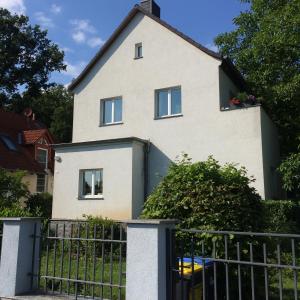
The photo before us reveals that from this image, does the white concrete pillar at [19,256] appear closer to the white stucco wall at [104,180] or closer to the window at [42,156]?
the white stucco wall at [104,180]

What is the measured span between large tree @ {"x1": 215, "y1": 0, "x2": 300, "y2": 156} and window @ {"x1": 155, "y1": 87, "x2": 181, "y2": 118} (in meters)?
4.04

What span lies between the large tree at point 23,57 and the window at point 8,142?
14.4ft

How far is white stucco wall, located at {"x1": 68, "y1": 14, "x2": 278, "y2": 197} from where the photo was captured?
601 inches

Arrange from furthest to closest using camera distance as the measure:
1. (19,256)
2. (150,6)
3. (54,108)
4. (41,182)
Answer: (54,108)
(41,182)
(150,6)
(19,256)

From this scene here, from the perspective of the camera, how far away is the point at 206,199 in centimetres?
664

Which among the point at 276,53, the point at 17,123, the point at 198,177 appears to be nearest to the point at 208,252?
the point at 198,177

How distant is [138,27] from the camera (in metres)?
18.7

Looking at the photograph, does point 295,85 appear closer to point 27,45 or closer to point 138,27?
point 138,27

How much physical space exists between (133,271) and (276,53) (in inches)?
582

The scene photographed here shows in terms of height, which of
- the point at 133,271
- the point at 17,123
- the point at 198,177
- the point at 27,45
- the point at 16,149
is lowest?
the point at 133,271

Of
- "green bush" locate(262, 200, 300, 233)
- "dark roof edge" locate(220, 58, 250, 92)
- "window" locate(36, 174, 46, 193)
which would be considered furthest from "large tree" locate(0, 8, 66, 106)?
"green bush" locate(262, 200, 300, 233)

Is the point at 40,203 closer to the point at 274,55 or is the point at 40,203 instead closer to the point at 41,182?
the point at 41,182

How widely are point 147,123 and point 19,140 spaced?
1926cm

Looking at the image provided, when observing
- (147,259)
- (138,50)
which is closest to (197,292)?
(147,259)
